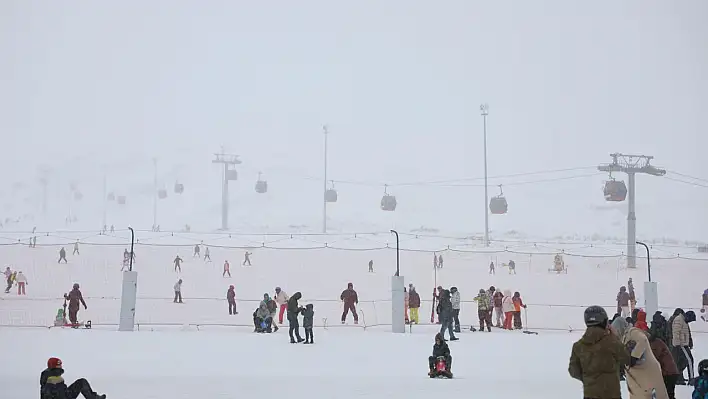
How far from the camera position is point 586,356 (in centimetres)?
645

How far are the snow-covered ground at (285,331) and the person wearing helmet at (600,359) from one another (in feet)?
14.4

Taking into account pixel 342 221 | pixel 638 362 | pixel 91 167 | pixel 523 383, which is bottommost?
pixel 523 383

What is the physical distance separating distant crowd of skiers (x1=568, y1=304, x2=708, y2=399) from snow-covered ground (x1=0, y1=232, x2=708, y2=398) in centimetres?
227

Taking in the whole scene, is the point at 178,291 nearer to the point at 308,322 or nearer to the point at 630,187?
the point at 308,322

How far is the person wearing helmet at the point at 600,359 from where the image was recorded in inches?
252

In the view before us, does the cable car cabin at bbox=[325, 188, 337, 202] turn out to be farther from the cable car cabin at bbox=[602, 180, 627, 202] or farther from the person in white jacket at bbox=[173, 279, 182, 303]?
the person in white jacket at bbox=[173, 279, 182, 303]

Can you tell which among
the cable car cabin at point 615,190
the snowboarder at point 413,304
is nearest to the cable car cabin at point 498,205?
the cable car cabin at point 615,190

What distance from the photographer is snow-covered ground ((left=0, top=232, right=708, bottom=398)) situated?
38.9ft

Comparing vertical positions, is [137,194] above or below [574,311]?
above

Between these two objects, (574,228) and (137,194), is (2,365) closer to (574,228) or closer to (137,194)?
(574,228)

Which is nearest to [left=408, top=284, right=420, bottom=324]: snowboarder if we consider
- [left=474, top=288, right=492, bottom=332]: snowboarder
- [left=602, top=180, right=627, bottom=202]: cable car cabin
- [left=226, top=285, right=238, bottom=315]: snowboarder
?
[left=474, top=288, right=492, bottom=332]: snowboarder

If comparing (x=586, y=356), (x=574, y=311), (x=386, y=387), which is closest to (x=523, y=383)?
(x=386, y=387)

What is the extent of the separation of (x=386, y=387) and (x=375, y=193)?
114796mm

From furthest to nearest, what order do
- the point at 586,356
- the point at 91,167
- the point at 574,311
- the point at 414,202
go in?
the point at 91,167, the point at 414,202, the point at 574,311, the point at 586,356
